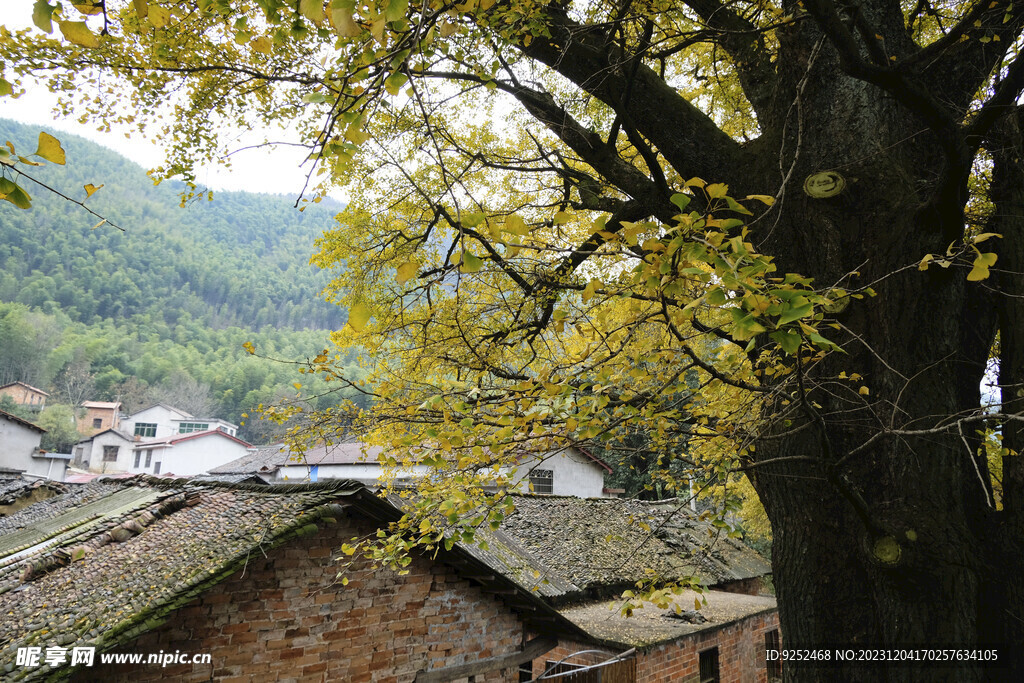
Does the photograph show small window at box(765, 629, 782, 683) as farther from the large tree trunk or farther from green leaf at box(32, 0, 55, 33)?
green leaf at box(32, 0, 55, 33)

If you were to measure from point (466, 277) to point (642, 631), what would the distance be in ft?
24.9

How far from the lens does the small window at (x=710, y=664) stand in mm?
10891

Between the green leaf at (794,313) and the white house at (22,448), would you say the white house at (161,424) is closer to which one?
the white house at (22,448)

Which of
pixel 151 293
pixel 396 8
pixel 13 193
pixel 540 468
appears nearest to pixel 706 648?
pixel 540 468

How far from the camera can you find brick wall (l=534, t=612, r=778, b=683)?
30.6 feet

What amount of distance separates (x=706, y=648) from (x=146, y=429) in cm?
5531

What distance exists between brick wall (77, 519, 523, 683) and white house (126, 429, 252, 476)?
3702 cm

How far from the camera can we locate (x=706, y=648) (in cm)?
1065

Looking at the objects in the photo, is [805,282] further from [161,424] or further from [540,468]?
[161,424]

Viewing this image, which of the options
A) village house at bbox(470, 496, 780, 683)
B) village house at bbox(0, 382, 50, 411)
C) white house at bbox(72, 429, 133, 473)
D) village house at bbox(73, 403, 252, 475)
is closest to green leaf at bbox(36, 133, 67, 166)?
village house at bbox(470, 496, 780, 683)

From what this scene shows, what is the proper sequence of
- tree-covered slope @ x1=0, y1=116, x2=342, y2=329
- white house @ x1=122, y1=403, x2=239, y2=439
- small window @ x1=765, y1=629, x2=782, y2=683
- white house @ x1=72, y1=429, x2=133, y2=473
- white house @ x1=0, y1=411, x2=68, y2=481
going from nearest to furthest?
small window @ x1=765, y1=629, x2=782, y2=683 → white house @ x1=0, y1=411, x2=68, y2=481 → white house @ x1=72, y1=429, x2=133, y2=473 → white house @ x1=122, y1=403, x2=239, y2=439 → tree-covered slope @ x1=0, y1=116, x2=342, y2=329

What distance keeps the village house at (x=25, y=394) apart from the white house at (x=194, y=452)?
20.9 meters

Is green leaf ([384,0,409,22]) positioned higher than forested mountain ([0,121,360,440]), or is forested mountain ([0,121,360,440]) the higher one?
forested mountain ([0,121,360,440])

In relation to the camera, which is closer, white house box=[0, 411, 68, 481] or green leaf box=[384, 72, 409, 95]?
green leaf box=[384, 72, 409, 95]
